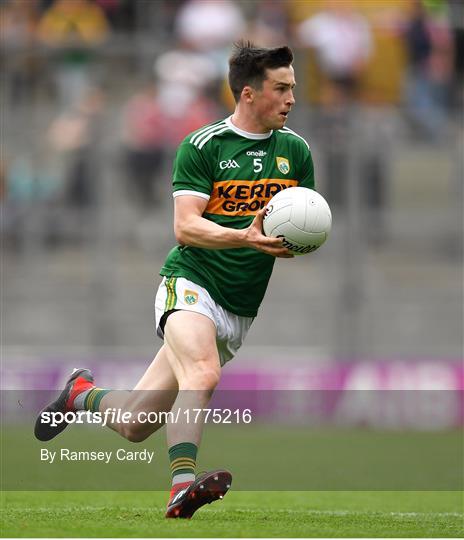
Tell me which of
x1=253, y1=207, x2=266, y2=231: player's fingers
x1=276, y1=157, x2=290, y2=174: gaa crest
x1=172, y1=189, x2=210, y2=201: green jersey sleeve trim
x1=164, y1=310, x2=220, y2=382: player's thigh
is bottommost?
x1=164, y1=310, x2=220, y2=382: player's thigh

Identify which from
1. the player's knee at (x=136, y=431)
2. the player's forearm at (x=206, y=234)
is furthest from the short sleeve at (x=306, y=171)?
the player's knee at (x=136, y=431)

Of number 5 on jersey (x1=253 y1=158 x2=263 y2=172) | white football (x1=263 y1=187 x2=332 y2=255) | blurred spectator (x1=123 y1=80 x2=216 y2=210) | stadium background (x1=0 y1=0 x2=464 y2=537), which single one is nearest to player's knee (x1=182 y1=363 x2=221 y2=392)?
white football (x1=263 y1=187 x2=332 y2=255)

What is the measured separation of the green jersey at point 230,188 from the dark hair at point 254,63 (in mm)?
277

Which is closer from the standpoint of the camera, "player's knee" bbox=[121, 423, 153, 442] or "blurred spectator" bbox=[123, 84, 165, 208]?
"player's knee" bbox=[121, 423, 153, 442]

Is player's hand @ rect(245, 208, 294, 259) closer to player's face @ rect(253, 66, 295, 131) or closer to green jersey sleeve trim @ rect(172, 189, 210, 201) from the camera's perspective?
green jersey sleeve trim @ rect(172, 189, 210, 201)

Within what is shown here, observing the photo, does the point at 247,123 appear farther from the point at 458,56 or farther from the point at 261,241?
the point at 458,56

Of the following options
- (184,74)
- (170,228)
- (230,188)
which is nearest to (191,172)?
(230,188)

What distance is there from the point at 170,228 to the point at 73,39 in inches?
128

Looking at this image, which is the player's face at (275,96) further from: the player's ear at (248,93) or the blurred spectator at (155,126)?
the blurred spectator at (155,126)

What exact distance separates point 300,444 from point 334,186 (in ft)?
→ 12.7

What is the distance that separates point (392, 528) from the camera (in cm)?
758

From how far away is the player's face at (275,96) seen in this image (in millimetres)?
7957

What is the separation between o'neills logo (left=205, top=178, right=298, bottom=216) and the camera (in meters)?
8.01

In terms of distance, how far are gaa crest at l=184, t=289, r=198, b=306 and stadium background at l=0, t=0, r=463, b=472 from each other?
28.8 ft
